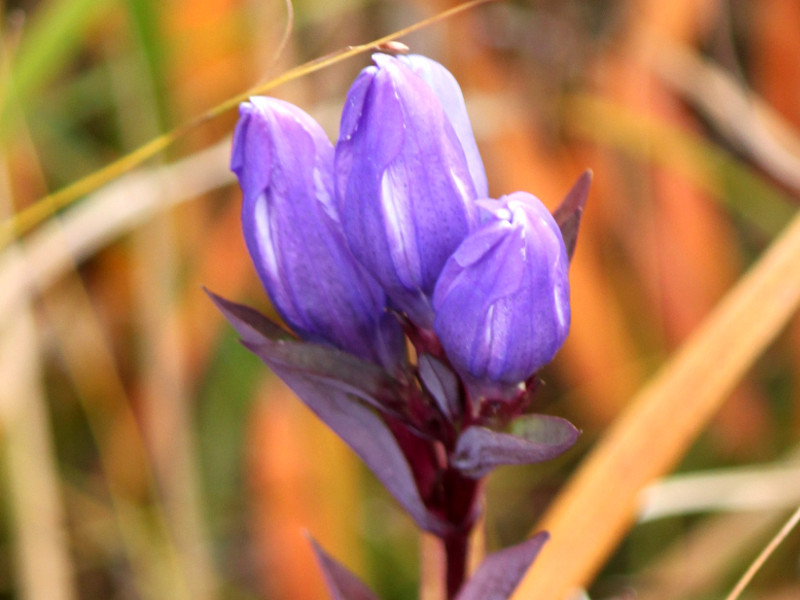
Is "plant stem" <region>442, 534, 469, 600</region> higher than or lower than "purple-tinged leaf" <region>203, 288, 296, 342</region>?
lower

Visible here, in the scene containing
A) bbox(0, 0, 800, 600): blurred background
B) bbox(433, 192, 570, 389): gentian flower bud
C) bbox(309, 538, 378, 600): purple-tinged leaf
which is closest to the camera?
bbox(433, 192, 570, 389): gentian flower bud

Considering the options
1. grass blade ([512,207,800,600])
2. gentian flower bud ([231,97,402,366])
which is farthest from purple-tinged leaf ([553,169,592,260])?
grass blade ([512,207,800,600])

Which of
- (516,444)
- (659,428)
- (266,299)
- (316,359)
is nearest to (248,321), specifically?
(316,359)

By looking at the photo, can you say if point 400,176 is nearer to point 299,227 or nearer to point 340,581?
point 299,227

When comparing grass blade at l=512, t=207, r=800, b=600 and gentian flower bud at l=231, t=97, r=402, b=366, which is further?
grass blade at l=512, t=207, r=800, b=600

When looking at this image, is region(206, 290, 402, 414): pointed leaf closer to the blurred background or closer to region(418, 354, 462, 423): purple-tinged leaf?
region(418, 354, 462, 423): purple-tinged leaf

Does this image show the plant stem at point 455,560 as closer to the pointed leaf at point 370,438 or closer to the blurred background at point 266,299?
the pointed leaf at point 370,438
